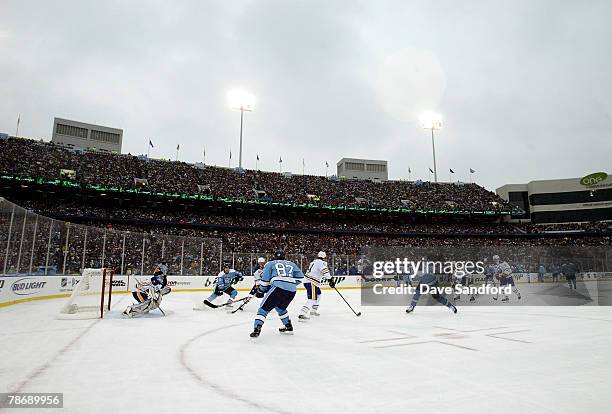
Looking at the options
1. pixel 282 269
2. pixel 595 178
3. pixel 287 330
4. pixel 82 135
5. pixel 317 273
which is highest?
pixel 82 135

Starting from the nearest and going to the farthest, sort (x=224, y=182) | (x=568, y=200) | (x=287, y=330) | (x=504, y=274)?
(x=287, y=330) → (x=504, y=274) → (x=224, y=182) → (x=568, y=200)

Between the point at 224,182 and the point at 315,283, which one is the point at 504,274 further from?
the point at 224,182

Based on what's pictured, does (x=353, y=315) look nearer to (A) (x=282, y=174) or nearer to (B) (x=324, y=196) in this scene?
(B) (x=324, y=196)

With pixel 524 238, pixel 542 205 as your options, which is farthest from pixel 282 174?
pixel 542 205

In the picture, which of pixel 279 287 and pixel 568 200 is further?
pixel 568 200

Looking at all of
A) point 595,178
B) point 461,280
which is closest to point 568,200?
point 595,178

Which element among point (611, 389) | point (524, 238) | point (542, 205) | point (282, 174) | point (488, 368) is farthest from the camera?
point (542, 205)

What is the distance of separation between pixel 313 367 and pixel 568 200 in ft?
195

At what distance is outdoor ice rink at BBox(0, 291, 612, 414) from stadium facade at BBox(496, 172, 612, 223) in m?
49.1

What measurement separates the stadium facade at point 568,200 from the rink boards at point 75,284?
3141cm

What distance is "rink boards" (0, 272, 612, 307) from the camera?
40.2ft

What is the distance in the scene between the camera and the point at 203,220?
37.4 metres

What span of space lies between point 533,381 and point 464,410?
4.76ft

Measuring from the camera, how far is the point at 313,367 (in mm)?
4855
